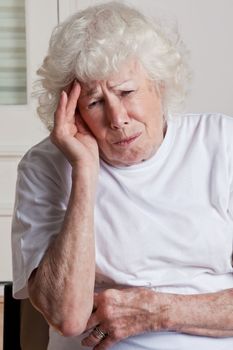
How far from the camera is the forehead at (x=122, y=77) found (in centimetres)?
174

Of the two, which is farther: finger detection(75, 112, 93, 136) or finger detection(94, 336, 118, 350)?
finger detection(75, 112, 93, 136)

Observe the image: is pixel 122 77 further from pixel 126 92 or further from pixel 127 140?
pixel 127 140

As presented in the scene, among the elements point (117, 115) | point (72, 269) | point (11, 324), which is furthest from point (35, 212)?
point (11, 324)

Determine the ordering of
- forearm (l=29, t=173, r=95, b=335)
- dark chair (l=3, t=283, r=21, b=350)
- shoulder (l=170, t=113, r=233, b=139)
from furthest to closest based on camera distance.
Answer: dark chair (l=3, t=283, r=21, b=350) → shoulder (l=170, t=113, r=233, b=139) → forearm (l=29, t=173, r=95, b=335)

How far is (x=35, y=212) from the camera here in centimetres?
178

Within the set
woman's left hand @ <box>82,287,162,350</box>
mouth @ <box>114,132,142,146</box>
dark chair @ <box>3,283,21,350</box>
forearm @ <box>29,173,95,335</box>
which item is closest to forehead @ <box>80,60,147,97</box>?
mouth @ <box>114,132,142,146</box>

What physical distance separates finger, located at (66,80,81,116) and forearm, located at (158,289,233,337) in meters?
0.45

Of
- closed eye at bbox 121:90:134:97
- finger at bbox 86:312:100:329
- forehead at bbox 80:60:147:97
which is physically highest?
forehead at bbox 80:60:147:97

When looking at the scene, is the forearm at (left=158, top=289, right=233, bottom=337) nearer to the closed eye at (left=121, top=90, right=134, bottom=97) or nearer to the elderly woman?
the elderly woman

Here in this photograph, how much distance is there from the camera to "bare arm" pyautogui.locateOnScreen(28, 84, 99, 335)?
5.51 ft

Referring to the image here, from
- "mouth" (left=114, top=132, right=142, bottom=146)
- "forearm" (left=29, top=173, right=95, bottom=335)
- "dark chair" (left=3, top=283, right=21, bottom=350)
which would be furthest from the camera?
"dark chair" (left=3, top=283, right=21, bottom=350)

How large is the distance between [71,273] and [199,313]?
29cm

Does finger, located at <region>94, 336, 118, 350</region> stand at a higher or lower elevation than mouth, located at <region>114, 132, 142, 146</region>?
lower

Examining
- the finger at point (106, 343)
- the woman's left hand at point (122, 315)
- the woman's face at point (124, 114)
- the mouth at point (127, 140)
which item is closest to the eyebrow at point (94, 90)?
the woman's face at point (124, 114)
